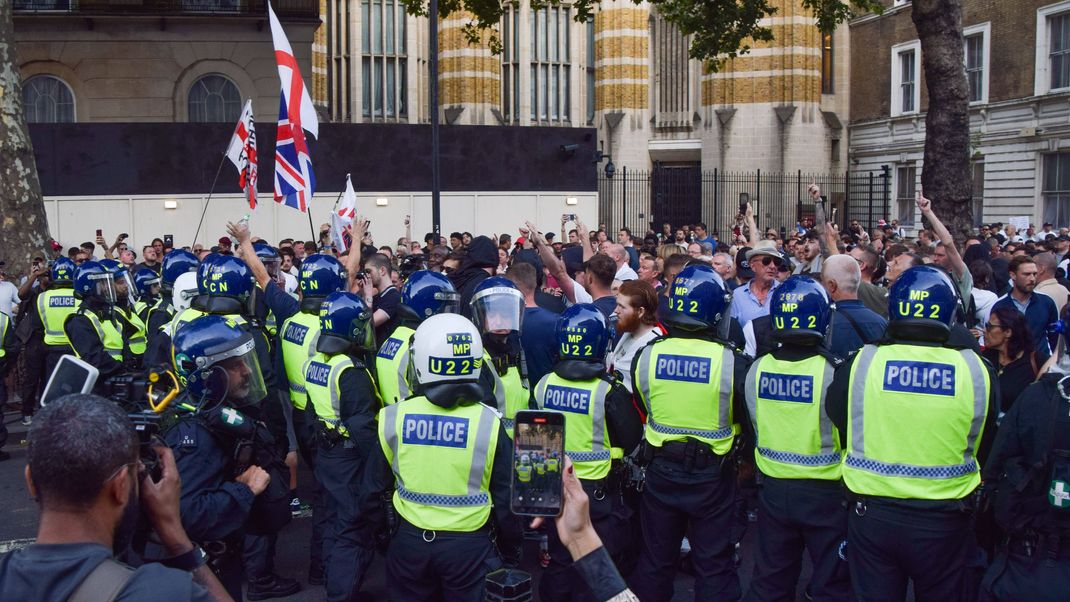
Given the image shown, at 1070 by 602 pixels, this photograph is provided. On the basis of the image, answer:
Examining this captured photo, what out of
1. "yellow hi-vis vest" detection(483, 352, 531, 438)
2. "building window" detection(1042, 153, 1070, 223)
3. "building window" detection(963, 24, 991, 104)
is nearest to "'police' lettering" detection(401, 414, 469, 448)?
"yellow hi-vis vest" detection(483, 352, 531, 438)

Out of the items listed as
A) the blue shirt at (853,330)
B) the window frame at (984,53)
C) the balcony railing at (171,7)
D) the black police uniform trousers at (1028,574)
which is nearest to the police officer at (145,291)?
the blue shirt at (853,330)

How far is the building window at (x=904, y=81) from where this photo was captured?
32.8 metres

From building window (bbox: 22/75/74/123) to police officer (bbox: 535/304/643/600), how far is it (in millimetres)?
22166

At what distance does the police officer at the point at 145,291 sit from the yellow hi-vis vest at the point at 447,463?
636 cm

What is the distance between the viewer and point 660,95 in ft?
120

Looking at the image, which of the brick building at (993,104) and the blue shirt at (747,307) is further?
the brick building at (993,104)

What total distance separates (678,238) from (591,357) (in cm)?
1500

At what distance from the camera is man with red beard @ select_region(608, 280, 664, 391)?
251 inches

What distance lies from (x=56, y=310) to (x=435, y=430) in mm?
7235

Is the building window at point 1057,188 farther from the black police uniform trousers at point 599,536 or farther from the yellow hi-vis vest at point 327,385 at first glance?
the yellow hi-vis vest at point 327,385

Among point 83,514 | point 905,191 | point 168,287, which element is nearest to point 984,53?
point 905,191

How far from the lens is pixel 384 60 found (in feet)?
118

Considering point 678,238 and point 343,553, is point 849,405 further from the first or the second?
point 678,238

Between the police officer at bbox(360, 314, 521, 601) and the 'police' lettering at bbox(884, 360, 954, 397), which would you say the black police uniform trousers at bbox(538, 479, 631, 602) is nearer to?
the police officer at bbox(360, 314, 521, 601)
